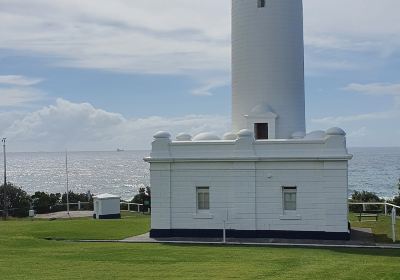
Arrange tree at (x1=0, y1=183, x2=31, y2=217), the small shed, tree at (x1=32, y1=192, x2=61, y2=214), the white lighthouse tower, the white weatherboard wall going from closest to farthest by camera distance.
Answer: the white weatherboard wall, the white lighthouse tower, the small shed, tree at (x1=0, y1=183, x2=31, y2=217), tree at (x1=32, y1=192, x2=61, y2=214)

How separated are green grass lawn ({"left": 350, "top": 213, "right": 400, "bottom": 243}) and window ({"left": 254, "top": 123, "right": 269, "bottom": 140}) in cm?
511

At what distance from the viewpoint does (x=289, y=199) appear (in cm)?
2088

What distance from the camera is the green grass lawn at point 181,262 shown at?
1230 centimetres

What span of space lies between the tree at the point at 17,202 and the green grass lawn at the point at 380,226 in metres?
19.5

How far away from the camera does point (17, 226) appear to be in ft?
82.6

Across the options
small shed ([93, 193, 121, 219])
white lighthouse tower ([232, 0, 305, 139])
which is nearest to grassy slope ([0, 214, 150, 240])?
small shed ([93, 193, 121, 219])

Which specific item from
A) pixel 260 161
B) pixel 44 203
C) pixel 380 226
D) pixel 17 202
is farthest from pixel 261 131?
pixel 17 202

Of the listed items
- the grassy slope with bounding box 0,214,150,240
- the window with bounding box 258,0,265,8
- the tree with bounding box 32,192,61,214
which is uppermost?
the window with bounding box 258,0,265,8

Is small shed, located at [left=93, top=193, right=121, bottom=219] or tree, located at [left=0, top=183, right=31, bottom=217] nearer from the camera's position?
small shed, located at [left=93, top=193, right=121, bottom=219]

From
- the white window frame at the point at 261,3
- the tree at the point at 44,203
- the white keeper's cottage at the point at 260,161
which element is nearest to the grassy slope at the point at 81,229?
the white keeper's cottage at the point at 260,161

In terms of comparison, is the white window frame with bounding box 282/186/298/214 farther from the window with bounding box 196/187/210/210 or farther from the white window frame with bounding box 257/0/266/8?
the white window frame with bounding box 257/0/266/8

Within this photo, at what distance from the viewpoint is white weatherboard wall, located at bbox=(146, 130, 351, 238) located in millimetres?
20266

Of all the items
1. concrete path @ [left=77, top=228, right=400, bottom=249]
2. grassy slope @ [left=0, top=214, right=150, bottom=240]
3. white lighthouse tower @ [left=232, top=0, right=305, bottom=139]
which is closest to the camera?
concrete path @ [left=77, top=228, right=400, bottom=249]

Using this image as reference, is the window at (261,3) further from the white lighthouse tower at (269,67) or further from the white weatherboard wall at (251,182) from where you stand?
the white weatherboard wall at (251,182)
